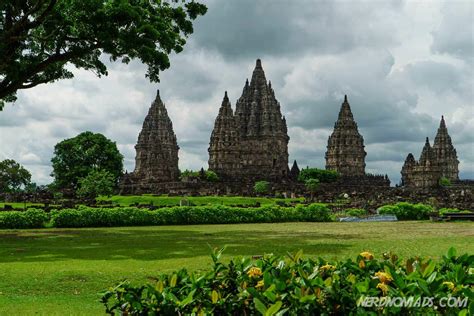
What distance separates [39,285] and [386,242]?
12803mm

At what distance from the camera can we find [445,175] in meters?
113

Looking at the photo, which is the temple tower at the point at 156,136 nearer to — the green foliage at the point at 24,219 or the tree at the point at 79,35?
the green foliage at the point at 24,219

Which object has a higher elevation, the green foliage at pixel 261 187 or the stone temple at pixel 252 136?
the stone temple at pixel 252 136

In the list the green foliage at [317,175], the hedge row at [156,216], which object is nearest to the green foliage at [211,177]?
the green foliage at [317,175]

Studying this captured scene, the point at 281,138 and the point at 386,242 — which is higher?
the point at 281,138

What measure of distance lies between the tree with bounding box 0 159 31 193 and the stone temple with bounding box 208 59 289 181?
31858 millimetres

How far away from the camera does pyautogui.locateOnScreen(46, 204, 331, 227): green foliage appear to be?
31.2 metres

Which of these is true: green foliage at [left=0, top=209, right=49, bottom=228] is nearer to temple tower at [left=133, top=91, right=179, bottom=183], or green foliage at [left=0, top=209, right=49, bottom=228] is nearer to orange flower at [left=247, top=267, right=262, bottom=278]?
orange flower at [left=247, top=267, right=262, bottom=278]

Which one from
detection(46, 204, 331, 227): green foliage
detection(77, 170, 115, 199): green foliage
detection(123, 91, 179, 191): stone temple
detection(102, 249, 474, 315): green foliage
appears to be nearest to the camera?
detection(102, 249, 474, 315): green foliage

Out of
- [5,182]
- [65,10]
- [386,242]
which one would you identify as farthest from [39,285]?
[5,182]

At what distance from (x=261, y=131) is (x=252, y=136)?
1.92 m

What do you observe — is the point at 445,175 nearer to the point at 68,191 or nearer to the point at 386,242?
the point at 68,191

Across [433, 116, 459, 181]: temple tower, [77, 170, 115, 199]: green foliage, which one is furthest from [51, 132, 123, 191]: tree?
[433, 116, 459, 181]: temple tower

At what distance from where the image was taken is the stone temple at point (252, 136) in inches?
3671
